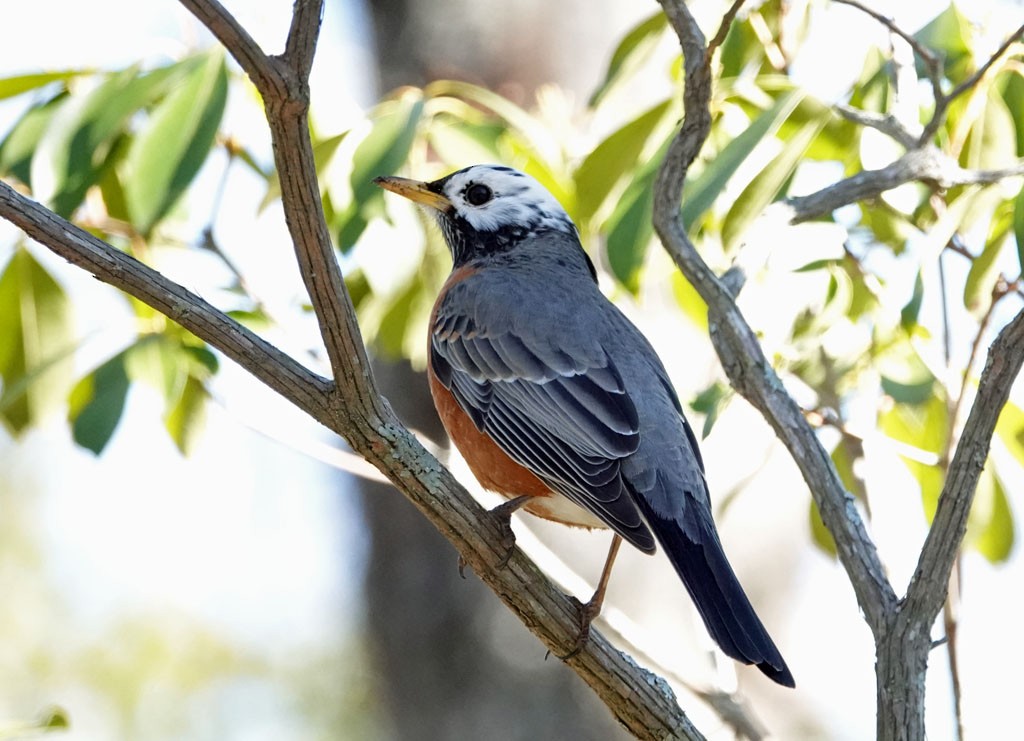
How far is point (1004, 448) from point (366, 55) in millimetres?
4203

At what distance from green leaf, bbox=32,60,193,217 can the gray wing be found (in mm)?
1310

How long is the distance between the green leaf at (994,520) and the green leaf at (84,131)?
306 cm

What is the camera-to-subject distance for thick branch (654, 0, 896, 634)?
10.3ft

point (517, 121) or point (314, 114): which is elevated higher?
point (517, 121)

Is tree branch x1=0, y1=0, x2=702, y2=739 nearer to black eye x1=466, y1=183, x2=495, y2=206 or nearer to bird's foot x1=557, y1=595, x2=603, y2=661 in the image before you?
bird's foot x1=557, y1=595, x2=603, y2=661

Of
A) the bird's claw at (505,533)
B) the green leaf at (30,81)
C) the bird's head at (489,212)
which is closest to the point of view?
the bird's claw at (505,533)

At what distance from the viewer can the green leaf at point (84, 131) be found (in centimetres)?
366

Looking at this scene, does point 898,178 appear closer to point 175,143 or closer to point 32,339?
point 175,143

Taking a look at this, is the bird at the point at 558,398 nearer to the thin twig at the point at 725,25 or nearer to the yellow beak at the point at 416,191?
the yellow beak at the point at 416,191

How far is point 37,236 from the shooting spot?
2.85 metres

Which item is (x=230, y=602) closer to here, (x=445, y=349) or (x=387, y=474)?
(x=445, y=349)

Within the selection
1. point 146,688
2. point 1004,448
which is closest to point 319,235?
point 1004,448

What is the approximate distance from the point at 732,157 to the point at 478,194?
66.6 inches

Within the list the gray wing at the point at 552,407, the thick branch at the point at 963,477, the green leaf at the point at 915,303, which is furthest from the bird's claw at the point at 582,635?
the green leaf at the point at 915,303
